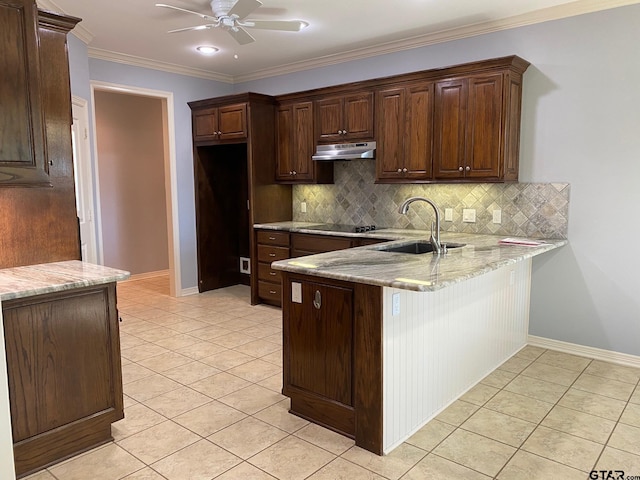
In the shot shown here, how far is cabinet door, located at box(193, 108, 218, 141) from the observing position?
5.47 meters

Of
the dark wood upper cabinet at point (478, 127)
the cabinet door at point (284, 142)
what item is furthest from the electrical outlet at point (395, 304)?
the cabinet door at point (284, 142)

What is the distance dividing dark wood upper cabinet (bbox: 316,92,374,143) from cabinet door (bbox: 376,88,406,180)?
0.12 meters

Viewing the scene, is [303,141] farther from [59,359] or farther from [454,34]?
[59,359]

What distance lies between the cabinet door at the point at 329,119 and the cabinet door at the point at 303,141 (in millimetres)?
107

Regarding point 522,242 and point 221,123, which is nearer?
point 522,242

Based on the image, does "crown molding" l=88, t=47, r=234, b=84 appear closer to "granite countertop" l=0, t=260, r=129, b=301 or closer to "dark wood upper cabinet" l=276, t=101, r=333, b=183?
"dark wood upper cabinet" l=276, t=101, r=333, b=183

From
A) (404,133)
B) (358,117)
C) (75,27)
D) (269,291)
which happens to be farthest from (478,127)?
(75,27)

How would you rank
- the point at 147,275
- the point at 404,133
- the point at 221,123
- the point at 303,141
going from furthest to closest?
the point at 147,275 → the point at 221,123 → the point at 303,141 → the point at 404,133

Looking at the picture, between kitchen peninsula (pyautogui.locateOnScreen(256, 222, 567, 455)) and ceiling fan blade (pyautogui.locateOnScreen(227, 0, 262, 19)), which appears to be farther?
ceiling fan blade (pyautogui.locateOnScreen(227, 0, 262, 19))

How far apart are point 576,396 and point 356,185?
2897 millimetres

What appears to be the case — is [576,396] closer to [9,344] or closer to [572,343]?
[572,343]

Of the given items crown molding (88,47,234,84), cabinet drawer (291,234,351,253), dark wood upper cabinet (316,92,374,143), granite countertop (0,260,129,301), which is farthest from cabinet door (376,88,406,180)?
granite countertop (0,260,129,301)

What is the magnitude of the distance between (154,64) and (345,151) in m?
2.51

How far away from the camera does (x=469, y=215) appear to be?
4.26 meters
